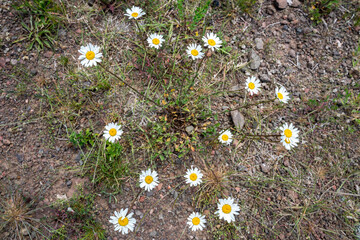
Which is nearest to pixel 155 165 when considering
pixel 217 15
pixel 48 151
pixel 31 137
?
pixel 48 151

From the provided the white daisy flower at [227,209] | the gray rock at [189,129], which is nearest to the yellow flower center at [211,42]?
the gray rock at [189,129]

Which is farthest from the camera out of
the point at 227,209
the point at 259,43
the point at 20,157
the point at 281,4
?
the point at 281,4

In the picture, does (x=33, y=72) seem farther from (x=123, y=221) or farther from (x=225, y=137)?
(x=225, y=137)

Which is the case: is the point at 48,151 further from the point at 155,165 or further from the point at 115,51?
the point at 115,51

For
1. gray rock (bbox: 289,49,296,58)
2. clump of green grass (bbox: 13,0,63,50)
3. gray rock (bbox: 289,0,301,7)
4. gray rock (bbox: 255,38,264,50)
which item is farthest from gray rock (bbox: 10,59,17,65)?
gray rock (bbox: 289,0,301,7)

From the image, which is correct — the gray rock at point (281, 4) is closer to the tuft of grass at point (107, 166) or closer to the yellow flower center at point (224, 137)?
the yellow flower center at point (224, 137)

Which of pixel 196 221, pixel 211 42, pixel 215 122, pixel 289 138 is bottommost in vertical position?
pixel 196 221

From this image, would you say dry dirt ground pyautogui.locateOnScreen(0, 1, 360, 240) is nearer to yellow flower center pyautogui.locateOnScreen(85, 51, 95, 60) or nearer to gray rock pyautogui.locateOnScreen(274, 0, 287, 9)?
gray rock pyautogui.locateOnScreen(274, 0, 287, 9)

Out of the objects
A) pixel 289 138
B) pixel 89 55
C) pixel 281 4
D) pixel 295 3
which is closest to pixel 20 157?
pixel 89 55

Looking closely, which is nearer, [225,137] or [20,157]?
[20,157]
